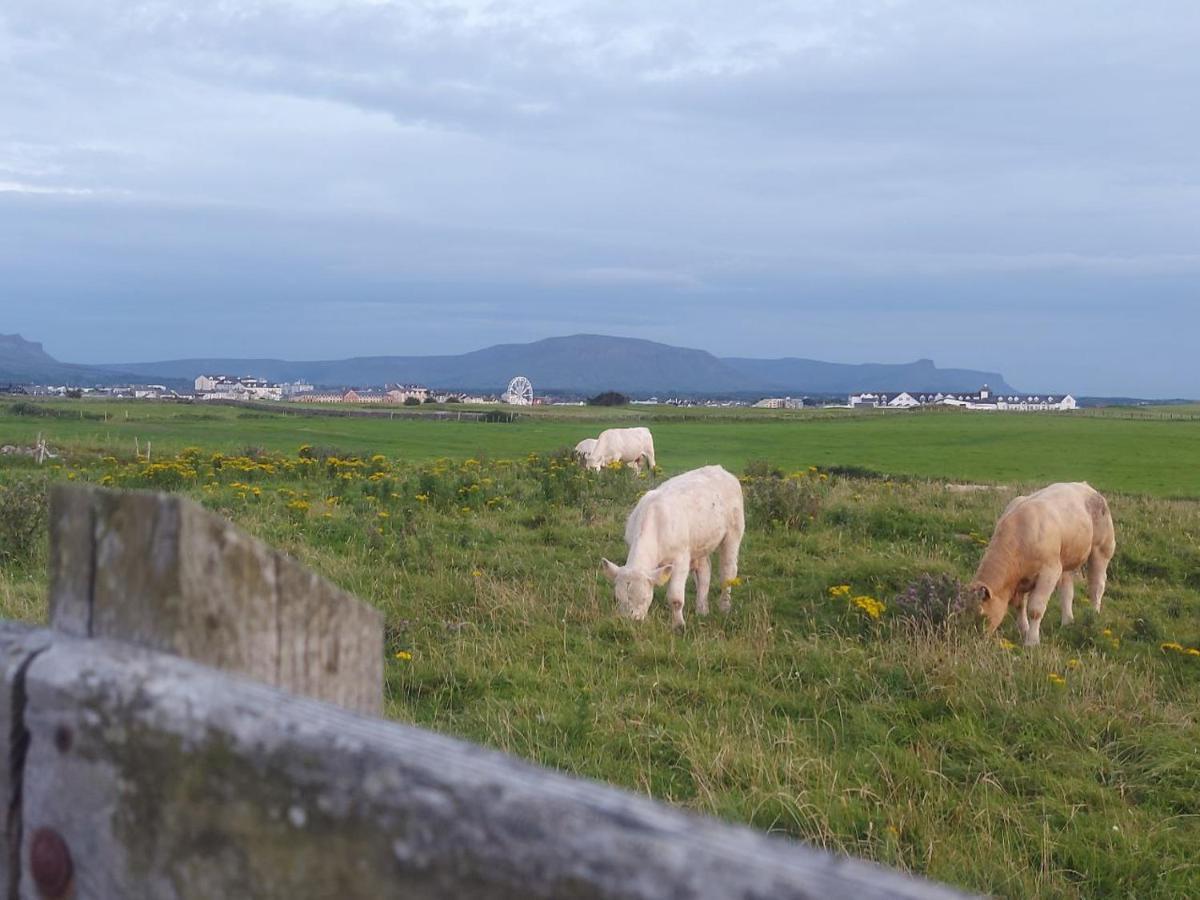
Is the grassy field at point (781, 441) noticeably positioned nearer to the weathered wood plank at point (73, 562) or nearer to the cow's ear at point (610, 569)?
the cow's ear at point (610, 569)

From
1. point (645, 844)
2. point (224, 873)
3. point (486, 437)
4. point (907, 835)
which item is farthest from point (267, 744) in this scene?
point (486, 437)

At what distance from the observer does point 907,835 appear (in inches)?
194

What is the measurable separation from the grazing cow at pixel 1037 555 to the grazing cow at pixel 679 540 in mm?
2663

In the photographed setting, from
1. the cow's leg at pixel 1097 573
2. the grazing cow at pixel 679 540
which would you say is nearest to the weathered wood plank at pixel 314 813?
the grazing cow at pixel 679 540

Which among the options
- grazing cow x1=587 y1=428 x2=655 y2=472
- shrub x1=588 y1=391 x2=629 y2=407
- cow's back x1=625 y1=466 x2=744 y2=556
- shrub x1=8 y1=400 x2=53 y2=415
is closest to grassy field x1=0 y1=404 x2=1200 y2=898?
cow's back x1=625 y1=466 x2=744 y2=556

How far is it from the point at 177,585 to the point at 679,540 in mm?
9611

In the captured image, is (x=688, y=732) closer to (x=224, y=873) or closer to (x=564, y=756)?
(x=564, y=756)

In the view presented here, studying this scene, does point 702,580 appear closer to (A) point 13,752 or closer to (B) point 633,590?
(B) point 633,590

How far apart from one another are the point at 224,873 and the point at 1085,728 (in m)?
6.47

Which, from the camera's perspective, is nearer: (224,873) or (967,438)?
(224,873)

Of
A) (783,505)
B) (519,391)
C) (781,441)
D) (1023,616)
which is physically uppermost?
(519,391)

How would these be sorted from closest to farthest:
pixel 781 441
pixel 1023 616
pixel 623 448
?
1. pixel 1023 616
2. pixel 623 448
3. pixel 781 441

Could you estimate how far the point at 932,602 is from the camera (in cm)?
927

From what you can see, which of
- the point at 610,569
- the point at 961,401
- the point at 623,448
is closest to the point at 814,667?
the point at 610,569
